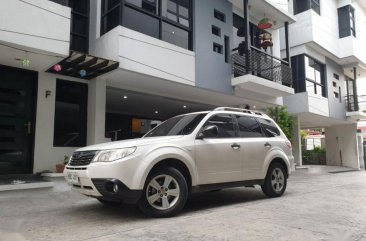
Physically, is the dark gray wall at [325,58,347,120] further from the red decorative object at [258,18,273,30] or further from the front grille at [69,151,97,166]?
the front grille at [69,151,97,166]

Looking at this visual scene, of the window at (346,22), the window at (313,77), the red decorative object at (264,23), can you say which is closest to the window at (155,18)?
the red decorative object at (264,23)

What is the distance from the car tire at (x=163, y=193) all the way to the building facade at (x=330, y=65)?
41.8 feet

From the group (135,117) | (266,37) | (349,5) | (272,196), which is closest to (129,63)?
(272,196)

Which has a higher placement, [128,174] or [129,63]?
[129,63]

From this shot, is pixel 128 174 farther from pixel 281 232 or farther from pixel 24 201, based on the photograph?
→ pixel 24 201

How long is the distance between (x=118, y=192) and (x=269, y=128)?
3.98 meters

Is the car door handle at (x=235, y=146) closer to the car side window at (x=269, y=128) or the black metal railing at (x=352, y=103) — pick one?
the car side window at (x=269, y=128)

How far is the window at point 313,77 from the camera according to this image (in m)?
16.8

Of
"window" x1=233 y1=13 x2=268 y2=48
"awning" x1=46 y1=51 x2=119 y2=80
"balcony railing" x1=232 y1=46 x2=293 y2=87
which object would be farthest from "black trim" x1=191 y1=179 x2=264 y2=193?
"window" x1=233 y1=13 x2=268 y2=48

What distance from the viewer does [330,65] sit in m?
19.0

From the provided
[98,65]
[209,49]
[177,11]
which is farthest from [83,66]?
[209,49]

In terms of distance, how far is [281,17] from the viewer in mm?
14242

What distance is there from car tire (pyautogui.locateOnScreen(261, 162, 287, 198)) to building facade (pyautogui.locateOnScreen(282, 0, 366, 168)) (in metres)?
9.95

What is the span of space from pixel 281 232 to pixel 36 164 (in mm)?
6559
